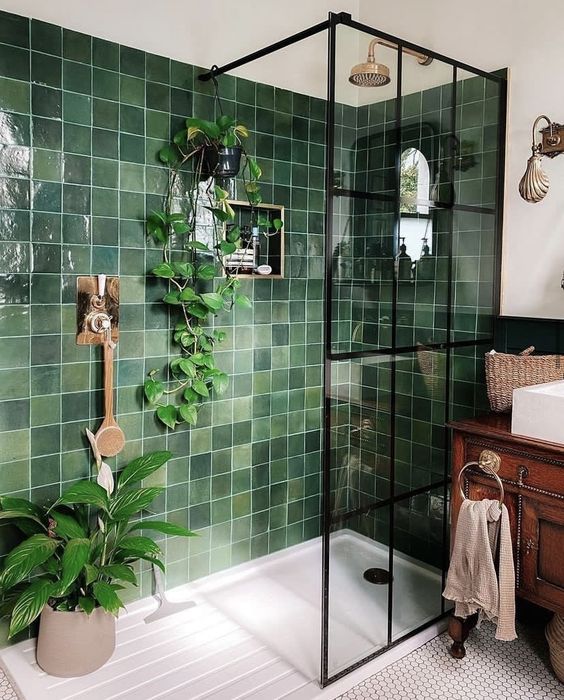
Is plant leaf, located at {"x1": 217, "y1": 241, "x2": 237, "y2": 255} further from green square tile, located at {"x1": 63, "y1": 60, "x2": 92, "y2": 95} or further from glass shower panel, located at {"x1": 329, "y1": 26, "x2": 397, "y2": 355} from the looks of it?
green square tile, located at {"x1": 63, "y1": 60, "x2": 92, "y2": 95}

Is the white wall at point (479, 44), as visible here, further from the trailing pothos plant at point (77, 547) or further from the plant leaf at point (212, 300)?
the trailing pothos plant at point (77, 547)

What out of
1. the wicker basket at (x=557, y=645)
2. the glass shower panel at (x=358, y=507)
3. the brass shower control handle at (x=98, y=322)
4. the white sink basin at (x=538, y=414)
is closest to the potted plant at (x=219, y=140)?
the brass shower control handle at (x=98, y=322)

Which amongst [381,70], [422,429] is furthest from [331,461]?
[381,70]

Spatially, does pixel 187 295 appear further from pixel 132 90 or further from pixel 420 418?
pixel 420 418

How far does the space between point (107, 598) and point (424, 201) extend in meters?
1.70

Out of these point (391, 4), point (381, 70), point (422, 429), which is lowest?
point (422, 429)

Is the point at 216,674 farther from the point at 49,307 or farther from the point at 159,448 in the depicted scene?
the point at 49,307

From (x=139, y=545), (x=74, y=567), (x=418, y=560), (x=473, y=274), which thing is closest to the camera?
(x=74, y=567)

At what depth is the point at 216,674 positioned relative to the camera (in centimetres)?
222

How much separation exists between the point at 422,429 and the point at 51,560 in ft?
4.48

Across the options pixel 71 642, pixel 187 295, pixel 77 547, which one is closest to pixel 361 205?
pixel 187 295

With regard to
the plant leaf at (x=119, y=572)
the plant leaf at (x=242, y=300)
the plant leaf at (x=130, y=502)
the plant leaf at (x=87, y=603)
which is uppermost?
the plant leaf at (x=242, y=300)

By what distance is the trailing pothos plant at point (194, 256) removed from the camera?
2.49m

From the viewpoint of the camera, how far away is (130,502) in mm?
2293
